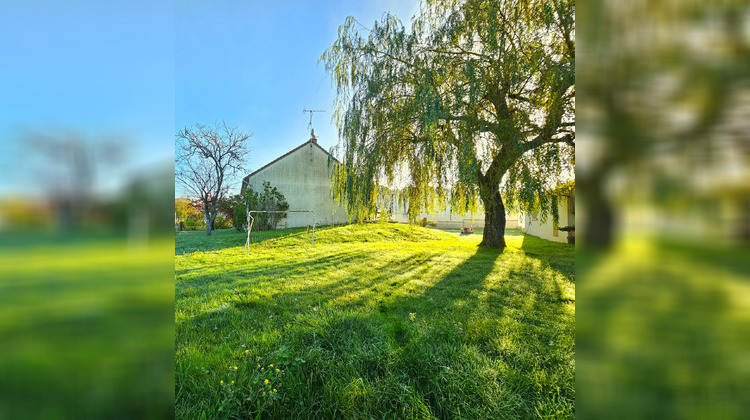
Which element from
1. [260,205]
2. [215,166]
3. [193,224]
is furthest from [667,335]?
[193,224]

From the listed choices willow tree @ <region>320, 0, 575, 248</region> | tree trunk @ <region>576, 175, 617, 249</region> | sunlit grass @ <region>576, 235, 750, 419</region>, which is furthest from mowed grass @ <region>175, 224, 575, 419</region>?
willow tree @ <region>320, 0, 575, 248</region>

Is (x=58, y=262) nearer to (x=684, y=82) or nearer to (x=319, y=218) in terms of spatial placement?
(x=684, y=82)

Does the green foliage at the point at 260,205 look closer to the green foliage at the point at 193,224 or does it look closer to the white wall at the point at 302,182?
the white wall at the point at 302,182

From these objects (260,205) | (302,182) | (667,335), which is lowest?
(667,335)

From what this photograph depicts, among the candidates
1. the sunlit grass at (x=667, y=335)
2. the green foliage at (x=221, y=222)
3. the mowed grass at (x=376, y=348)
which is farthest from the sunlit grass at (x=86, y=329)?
the green foliage at (x=221, y=222)

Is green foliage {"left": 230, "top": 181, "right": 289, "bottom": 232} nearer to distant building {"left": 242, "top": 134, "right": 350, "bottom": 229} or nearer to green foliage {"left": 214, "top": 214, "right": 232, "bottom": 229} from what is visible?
distant building {"left": 242, "top": 134, "right": 350, "bottom": 229}

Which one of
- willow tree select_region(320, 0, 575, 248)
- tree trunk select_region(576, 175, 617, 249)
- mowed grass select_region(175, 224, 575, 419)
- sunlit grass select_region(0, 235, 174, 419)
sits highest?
willow tree select_region(320, 0, 575, 248)

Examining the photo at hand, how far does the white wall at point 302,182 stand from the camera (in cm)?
1616

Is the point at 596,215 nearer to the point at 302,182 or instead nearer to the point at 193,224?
the point at 302,182

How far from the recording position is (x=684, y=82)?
0.39 meters

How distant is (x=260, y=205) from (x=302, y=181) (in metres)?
2.89

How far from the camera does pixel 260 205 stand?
15359 mm

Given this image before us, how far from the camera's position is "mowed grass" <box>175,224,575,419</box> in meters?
1.53

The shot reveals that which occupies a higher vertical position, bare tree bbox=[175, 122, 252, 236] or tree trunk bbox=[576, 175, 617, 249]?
bare tree bbox=[175, 122, 252, 236]
